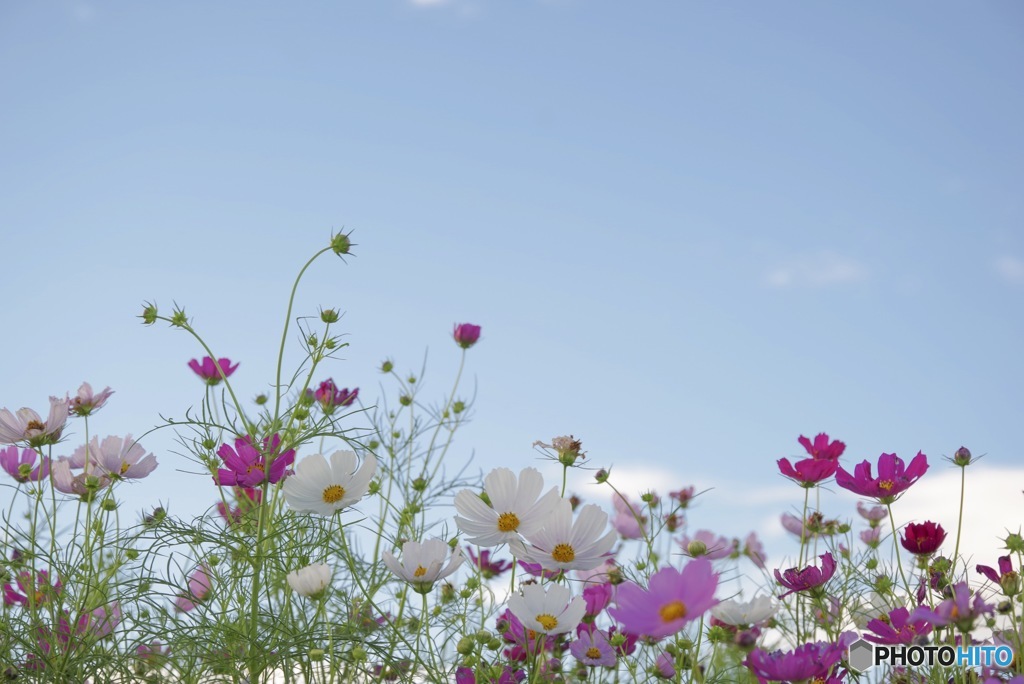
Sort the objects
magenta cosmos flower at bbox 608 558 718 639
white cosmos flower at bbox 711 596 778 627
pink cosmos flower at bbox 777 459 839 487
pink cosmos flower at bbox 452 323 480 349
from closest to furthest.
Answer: magenta cosmos flower at bbox 608 558 718 639, white cosmos flower at bbox 711 596 778 627, pink cosmos flower at bbox 777 459 839 487, pink cosmos flower at bbox 452 323 480 349

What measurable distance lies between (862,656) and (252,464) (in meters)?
1.00

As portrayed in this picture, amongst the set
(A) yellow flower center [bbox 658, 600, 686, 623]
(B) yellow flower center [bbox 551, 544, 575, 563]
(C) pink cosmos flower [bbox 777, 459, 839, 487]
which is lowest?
(A) yellow flower center [bbox 658, 600, 686, 623]

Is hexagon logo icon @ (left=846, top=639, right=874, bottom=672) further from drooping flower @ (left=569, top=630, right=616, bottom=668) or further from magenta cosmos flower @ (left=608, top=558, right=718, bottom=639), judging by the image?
magenta cosmos flower @ (left=608, top=558, right=718, bottom=639)

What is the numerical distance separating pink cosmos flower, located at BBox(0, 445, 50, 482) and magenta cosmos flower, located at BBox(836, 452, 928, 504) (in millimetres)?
1533

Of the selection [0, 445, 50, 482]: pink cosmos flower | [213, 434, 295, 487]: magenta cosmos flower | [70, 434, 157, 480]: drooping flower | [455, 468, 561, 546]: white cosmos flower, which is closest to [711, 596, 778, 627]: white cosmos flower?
[455, 468, 561, 546]: white cosmos flower

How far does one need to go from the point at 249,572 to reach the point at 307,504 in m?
0.40

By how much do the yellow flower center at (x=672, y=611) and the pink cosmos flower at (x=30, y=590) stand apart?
4.15ft

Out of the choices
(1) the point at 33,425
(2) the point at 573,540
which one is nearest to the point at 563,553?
(2) the point at 573,540

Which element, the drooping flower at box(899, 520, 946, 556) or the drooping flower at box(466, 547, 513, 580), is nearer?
the drooping flower at box(899, 520, 946, 556)

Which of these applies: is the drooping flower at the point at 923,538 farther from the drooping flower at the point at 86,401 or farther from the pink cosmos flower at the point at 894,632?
the drooping flower at the point at 86,401

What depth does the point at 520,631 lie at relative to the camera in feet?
4.90

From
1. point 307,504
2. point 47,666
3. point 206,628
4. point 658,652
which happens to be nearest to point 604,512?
point 307,504

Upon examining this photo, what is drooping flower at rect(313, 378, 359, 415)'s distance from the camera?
6.05ft

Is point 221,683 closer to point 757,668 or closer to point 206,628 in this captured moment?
point 206,628
